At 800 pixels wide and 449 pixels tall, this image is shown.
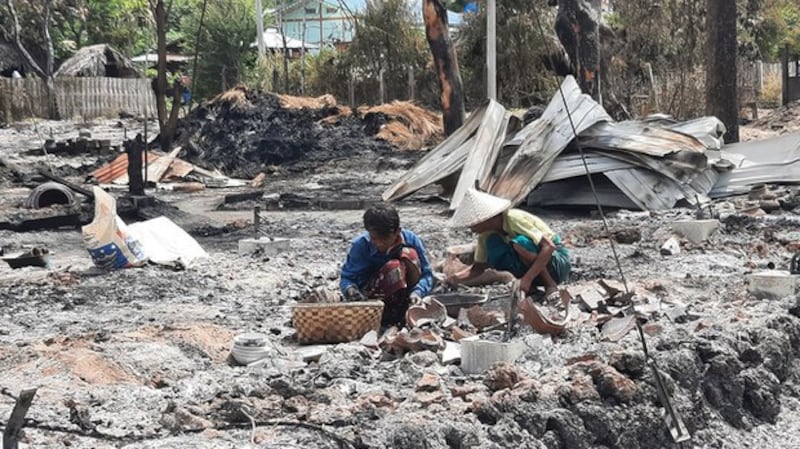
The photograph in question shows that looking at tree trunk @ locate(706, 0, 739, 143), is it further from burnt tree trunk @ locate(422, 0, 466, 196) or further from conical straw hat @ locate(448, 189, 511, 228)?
conical straw hat @ locate(448, 189, 511, 228)

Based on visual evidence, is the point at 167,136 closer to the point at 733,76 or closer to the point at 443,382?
the point at 733,76

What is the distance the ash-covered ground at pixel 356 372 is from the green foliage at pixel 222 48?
31.1m

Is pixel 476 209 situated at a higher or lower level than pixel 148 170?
lower

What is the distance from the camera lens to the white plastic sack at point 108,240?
9031 millimetres

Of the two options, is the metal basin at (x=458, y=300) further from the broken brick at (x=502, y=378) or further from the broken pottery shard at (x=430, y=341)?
the broken brick at (x=502, y=378)

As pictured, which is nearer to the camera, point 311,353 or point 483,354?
point 483,354

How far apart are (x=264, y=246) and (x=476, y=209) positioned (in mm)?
3747

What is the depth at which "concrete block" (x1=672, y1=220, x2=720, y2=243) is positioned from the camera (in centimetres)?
1023

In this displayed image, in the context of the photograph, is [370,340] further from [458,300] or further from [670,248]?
[670,248]

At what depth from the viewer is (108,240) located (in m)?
9.21

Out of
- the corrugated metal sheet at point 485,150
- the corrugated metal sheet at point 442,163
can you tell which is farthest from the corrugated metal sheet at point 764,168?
the corrugated metal sheet at point 442,163

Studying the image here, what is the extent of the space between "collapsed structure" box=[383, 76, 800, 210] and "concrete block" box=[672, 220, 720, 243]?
2392 mm

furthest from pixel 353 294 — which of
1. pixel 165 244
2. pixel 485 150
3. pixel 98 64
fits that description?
pixel 98 64

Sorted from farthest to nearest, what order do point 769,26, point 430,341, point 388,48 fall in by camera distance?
point 769,26 → point 388,48 → point 430,341
